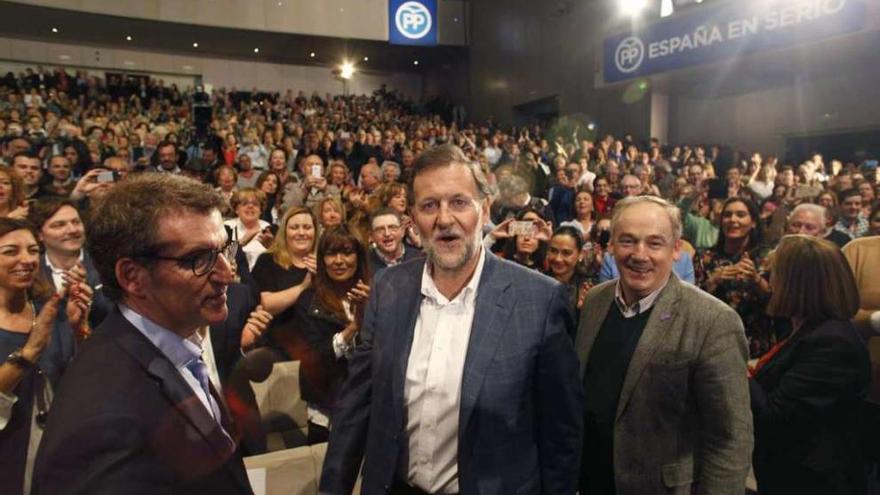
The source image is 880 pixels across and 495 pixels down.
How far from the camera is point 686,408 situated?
5.57 ft

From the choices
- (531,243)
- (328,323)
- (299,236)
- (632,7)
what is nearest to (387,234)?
(299,236)

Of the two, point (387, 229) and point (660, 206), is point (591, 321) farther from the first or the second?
point (387, 229)

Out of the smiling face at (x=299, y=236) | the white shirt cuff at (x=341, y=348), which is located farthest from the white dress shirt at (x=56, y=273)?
the white shirt cuff at (x=341, y=348)

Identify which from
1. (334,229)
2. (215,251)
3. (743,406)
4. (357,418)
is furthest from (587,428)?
(334,229)

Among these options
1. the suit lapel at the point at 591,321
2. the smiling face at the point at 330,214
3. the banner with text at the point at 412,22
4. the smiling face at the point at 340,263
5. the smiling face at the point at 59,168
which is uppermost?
the banner with text at the point at 412,22

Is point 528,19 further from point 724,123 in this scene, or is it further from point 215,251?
point 215,251

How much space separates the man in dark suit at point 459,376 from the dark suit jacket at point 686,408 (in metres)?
0.27

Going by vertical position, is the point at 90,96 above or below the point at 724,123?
above

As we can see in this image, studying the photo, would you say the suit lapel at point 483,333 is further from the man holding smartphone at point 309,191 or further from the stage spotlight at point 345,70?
the stage spotlight at point 345,70

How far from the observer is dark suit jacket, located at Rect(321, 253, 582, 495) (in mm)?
1478

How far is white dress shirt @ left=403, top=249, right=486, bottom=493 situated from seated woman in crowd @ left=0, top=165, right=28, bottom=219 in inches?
126

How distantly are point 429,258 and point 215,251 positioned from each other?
0.65 metres

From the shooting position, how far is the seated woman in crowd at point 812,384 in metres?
1.96

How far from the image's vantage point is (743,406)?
163 cm
